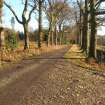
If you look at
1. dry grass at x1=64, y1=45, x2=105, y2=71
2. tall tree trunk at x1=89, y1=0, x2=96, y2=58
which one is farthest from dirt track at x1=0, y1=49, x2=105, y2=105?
tall tree trunk at x1=89, y1=0, x2=96, y2=58

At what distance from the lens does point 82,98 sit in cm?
1109

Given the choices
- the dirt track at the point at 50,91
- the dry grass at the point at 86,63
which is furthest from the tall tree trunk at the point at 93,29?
the dirt track at the point at 50,91

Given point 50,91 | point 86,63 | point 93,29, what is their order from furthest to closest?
point 93,29 → point 86,63 → point 50,91

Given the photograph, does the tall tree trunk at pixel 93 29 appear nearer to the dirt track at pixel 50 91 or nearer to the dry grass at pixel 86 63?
the dry grass at pixel 86 63

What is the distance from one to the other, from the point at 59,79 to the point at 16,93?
443 centimetres

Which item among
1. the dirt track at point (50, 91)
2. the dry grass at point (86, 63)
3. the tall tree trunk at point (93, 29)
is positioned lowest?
the dry grass at point (86, 63)

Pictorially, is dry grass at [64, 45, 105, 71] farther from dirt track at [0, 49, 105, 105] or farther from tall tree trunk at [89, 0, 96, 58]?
dirt track at [0, 49, 105, 105]

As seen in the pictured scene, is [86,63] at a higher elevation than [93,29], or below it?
below

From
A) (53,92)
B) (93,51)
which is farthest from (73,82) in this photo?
(93,51)

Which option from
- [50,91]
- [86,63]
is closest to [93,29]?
[86,63]

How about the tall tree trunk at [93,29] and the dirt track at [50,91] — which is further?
the tall tree trunk at [93,29]

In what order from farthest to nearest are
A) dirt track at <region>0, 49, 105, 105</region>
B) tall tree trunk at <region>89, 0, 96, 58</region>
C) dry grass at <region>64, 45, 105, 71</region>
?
tall tree trunk at <region>89, 0, 96, 58</region>, dry grass at <region>64, 45, 105, 71</region>, dirt track at <region>0, 49, 105, 105</region>

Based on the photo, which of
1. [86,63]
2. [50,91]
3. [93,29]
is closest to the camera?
[50,91]

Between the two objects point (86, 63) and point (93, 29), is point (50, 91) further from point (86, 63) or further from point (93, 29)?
point (93, 29)
